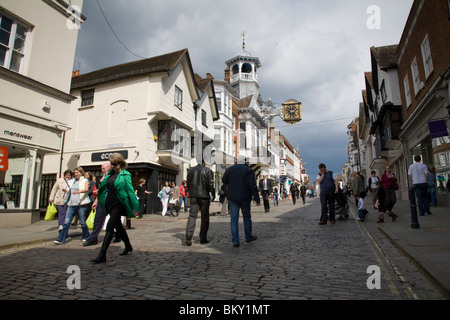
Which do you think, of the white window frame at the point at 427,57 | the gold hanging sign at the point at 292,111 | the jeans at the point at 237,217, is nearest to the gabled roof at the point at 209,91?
the gold hanging sign at the point at 292,111

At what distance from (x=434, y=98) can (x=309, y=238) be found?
30.7 feet

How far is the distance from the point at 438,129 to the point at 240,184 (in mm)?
8329

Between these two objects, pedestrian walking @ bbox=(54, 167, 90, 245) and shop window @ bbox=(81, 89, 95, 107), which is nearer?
pedestrian walking @ bbox=(54, 167, 90, 245)

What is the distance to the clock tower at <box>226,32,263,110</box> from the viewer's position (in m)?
43.0

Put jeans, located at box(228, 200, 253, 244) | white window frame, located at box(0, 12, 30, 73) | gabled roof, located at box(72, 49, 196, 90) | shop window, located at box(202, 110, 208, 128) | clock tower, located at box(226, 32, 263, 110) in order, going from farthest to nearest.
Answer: clock tower, located at box(226, 32, 263, 110) → shop window, located at box(202, 110, 208, 128) → gabled roof, located at box(72, 49, 196, 90) → white window frame, located at box(0, 12, 30, 73) → jeans, located at box(228, 200, 253, 244)

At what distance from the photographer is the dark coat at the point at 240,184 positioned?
236 inches

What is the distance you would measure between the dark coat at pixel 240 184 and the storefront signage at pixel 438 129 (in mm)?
7788

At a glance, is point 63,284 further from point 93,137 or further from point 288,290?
point 93,137

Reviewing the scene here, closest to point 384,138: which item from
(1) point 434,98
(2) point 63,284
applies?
(1) point 434,98

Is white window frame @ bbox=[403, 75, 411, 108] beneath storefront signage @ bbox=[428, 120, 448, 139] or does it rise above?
above

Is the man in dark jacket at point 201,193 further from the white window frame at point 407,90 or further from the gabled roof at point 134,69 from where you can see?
the white window frame at point 407,90

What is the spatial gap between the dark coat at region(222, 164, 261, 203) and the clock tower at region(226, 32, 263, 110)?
1462 inches

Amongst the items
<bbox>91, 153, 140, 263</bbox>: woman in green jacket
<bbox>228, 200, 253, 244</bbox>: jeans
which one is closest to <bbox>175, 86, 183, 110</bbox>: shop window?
<bbox>228, 200, 253, 244</bbox>: jeans

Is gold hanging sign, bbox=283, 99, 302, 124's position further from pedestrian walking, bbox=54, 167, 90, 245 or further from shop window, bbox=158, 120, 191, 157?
pedestrian walking, bbox=54, 167, 90, 245
